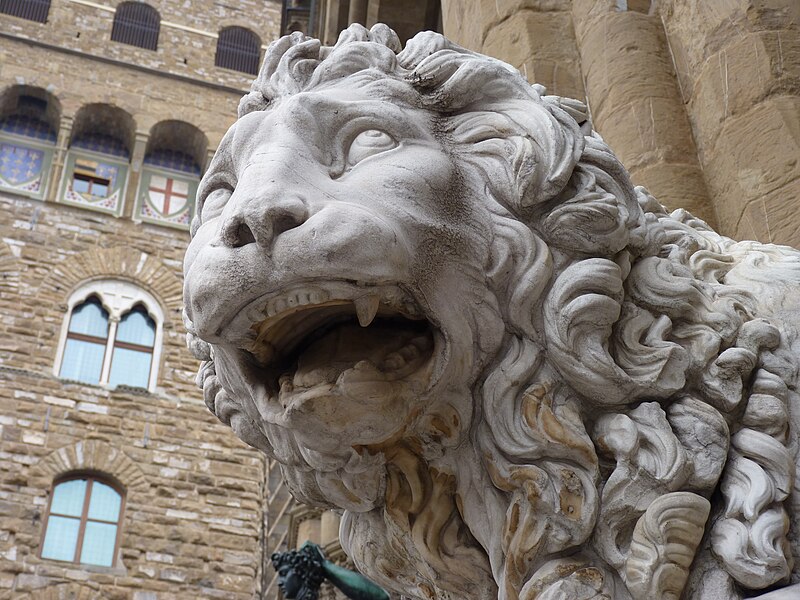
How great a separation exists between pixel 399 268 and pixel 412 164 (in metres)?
0.16

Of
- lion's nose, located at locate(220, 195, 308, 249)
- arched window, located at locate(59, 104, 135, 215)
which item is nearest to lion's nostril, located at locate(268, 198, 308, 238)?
lion's nose, located at locate(220, 195, 308, 249)

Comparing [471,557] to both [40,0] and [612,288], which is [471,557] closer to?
[612,288]

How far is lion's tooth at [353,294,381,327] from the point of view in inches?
50.9

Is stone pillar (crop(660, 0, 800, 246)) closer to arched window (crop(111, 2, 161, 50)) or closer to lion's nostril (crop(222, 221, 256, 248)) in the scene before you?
lion's nostril (crop(222, 221, 256, 248))

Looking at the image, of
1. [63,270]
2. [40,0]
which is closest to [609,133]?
[63,270]

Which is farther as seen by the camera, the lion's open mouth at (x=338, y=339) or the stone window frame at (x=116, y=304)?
the stone window frame at (x=116, y=304)

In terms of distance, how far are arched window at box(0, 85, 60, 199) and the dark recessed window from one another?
Result: 1671 mm

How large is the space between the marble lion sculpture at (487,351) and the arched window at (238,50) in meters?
18.0

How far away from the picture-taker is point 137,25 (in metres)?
19.3

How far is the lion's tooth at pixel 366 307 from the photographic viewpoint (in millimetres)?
1292

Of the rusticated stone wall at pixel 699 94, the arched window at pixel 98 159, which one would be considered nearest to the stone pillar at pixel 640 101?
the rusticated stone wall at pixel 699 94

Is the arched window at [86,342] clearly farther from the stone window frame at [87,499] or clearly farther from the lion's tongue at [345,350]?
the lion's tongue at [345,350]

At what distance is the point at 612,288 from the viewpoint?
1.38 metres

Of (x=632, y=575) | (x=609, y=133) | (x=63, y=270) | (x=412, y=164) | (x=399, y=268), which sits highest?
(x=63, y=270)
